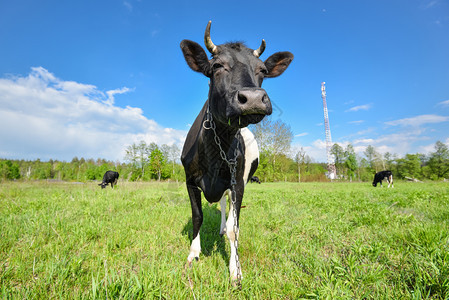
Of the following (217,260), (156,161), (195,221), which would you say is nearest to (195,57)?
(195,221)

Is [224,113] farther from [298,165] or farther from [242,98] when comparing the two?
[298,165]

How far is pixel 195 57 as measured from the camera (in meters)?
3.08

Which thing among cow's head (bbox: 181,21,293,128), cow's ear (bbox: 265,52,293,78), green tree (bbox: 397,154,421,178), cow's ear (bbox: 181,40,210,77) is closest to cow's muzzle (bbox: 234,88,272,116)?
cow's head (bbox: 181,21,293,128)

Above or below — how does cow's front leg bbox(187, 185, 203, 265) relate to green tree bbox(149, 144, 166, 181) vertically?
below

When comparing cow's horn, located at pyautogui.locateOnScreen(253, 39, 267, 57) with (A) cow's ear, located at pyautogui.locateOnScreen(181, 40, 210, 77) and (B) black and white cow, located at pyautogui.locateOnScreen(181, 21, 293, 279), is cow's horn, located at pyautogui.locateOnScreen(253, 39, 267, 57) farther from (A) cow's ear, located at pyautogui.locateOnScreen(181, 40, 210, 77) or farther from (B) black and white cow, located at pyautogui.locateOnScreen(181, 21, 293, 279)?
(A) cow's ear, located at pyautogui.locateOnScreen(181, 40, 210, 77)

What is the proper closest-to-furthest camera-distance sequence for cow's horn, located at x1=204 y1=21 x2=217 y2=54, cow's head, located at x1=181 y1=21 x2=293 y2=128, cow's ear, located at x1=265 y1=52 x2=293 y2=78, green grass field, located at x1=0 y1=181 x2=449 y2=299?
green grass field, located at x1=0 y1=181 x2=449 y2=299
cow's head, located at x1=181 y1=21 x2=293 y2=128
cow's horn, located at x1=204 y1=21 x2=217 y2=54
cow's ear, located at x1=265 y1=52 x2=293 y2=78

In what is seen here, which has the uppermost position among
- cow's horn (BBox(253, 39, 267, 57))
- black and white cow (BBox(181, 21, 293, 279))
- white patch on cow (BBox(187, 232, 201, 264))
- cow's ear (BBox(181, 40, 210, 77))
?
cow's horn (BBox(253, 39, 267, 57))

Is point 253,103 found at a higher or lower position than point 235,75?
lower

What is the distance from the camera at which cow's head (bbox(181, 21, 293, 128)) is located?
2039 mm

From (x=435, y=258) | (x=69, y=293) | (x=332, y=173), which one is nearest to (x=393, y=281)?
(x=435, y=258)

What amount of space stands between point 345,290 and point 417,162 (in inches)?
2822

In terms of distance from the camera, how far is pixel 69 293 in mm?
1917

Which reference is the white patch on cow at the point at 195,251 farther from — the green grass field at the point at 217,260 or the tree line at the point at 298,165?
the tree line at the point at 298,165

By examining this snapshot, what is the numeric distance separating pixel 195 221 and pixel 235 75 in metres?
2.23
